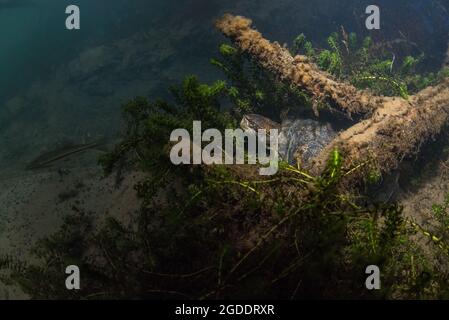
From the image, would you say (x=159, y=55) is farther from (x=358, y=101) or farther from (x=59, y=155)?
(x=358, y=101)

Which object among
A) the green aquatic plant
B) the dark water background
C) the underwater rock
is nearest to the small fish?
the dark water background

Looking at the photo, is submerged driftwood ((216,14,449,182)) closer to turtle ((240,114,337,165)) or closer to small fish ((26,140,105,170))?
turtle ((240,114,337,165))

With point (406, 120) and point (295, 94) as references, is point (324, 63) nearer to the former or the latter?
point (295, 94)

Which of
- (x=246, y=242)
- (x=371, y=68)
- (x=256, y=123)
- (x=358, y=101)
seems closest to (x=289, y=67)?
(x=256, y=123)

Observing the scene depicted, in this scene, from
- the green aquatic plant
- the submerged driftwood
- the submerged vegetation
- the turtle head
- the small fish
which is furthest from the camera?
the small fish

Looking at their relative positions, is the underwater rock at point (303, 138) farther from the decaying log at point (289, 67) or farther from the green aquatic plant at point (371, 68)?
the green aquatic plant at point (371, 68)

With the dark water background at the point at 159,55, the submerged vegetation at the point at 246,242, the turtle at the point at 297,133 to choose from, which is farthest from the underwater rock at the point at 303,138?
the dark water background at the point at 159,55

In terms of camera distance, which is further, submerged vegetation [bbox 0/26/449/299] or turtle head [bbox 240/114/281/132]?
turtle head [bbox 240/114/281/132]
